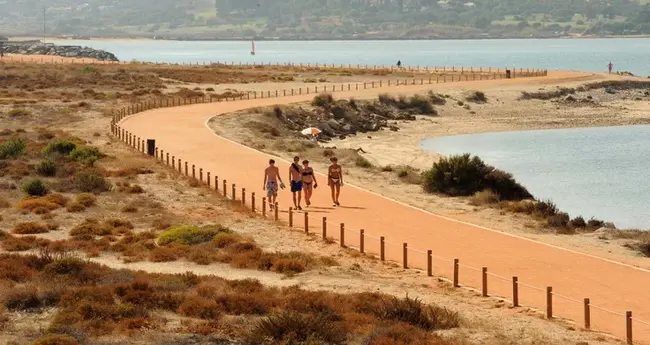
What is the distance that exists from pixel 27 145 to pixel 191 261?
26.9 meters

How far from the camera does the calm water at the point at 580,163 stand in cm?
4322

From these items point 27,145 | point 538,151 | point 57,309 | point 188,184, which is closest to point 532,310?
point 57,309

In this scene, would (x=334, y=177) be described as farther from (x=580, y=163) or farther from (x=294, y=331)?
(x=580, y=163)

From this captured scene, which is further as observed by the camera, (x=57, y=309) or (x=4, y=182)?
(x=4, y=182)

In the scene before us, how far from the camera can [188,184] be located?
38.8 meters

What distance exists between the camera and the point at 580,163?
196ft

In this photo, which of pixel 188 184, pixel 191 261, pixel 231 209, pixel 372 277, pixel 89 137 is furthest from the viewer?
pixel 89 137

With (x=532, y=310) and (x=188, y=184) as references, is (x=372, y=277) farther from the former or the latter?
(x=188, y=184)

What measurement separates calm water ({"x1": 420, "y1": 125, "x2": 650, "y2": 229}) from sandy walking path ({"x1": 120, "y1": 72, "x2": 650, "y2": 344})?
387 inches

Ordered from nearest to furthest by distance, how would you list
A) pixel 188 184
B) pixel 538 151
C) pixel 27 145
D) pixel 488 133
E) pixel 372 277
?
pixel 372 277, pixel 188 184, pixel 27 145, pixel 538 151, pixel 488 133

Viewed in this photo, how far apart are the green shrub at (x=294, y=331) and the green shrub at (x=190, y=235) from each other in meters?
10.00

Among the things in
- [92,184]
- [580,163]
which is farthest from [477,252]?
[580,163]

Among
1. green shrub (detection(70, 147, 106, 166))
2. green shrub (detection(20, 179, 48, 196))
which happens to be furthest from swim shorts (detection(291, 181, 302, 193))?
green shrub (detection(70, 147, 106, 166))

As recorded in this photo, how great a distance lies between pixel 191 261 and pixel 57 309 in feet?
20.6
